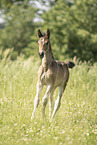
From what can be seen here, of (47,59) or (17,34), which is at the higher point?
(47,59)

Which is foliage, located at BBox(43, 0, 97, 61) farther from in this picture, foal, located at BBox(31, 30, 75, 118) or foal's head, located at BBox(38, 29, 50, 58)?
foal's head, located at BBox(38, 29, 50, 58)

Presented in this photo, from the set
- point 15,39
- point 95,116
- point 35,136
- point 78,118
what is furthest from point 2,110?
point 15,39

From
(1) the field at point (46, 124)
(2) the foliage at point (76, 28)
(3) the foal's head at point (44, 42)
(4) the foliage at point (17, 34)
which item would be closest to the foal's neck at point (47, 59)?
(3) the foal's head at point (44, 42)

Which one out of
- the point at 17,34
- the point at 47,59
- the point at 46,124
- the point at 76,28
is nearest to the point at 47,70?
the point at 47,59

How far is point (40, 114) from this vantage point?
564 cm

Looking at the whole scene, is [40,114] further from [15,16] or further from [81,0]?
[15,16]

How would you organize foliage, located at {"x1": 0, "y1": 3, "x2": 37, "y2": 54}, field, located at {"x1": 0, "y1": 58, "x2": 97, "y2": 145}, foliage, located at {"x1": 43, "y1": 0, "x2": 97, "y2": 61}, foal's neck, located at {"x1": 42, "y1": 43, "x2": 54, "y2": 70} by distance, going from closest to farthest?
field, located at {"x1": 0, "y1": 58, "x2": 97, "y2": 145}, foal's neck, located at {"x1": 42, "y1": 43, "x2": 54, "y2": 70}, foliage, located at {"x1": 43, "y1": 0, "x2": 97, "y2": 61}, foliage, located at {"x1": 0, "y1": 3, "x2": 37, "y2": 54}

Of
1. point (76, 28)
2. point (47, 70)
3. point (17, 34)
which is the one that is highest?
point (76, 28)

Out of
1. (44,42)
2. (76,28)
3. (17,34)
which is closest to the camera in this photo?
(44,42)

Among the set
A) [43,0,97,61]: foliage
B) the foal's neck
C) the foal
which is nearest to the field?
the foal

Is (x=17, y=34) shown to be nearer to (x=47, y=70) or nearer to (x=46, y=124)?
(x=47, y=70)

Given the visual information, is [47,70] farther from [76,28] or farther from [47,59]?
[76,28]

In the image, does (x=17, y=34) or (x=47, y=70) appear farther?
(x=17, y=34)

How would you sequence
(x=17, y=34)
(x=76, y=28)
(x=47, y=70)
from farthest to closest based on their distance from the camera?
(x=17, y=34)
(x=76, y=28)
(x=47, y=70)
